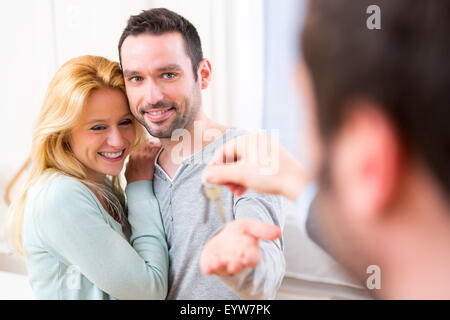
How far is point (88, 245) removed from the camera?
88 cm

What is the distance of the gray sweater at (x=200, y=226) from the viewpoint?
88cm

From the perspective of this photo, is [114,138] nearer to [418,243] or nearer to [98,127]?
[98,127]

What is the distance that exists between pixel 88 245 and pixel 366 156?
1.81 feet

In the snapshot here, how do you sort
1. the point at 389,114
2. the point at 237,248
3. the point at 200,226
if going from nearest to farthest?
1. the point at 389,114
2. the point at 237,248
3. the point at 200,226

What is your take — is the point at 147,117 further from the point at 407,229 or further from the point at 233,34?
the point at 407,229

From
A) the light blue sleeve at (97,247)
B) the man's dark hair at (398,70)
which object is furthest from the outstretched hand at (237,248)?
the man's dark hair at (398,70)

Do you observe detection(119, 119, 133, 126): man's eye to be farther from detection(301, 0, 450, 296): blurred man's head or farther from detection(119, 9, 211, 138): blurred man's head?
detection(301, 0, 450, 296): blurred man's head

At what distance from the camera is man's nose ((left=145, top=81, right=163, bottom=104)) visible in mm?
896

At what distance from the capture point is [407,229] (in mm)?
740

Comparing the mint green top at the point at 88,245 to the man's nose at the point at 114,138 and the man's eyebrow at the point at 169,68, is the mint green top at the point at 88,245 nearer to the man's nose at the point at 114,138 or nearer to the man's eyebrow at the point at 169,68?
the man's nose at the point at 114,138

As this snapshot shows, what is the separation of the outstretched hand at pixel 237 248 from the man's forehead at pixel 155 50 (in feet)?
1.15

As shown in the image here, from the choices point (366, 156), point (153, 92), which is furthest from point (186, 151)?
point (366, 156)

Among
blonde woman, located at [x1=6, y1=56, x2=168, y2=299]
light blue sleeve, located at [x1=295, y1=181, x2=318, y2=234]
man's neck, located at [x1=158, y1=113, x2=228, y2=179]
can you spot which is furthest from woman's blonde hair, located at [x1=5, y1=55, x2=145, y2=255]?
light blue sleeve, located at [x1=295, y1=181, x2=318, y2=234]

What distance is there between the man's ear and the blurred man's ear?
0.33m
